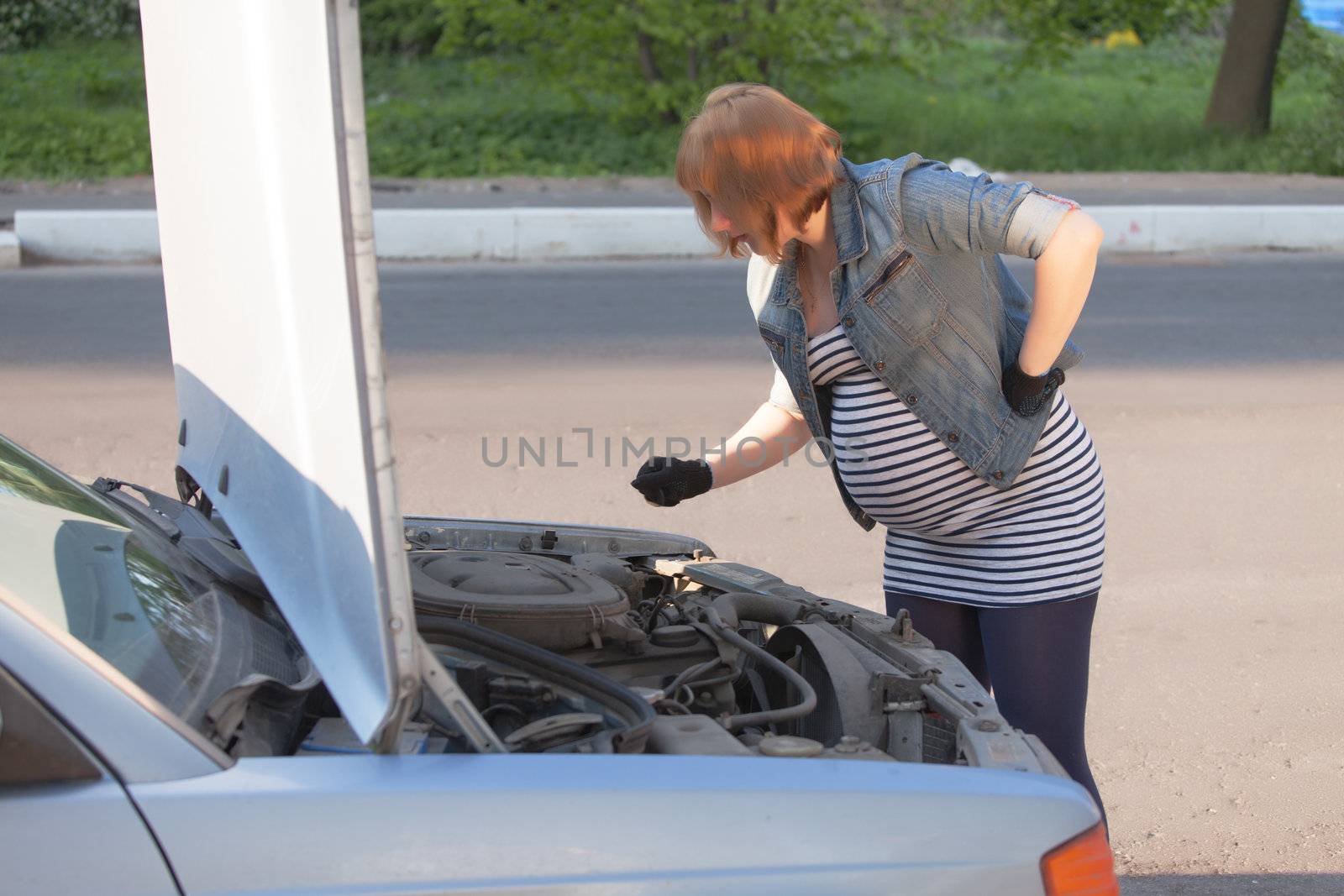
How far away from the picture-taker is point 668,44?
61.2ft

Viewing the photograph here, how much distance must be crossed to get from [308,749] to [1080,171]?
59.0ft

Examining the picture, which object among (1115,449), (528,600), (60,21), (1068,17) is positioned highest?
(528,600)

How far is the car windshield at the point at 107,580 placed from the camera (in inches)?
75.3

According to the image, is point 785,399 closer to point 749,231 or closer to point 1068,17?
point 749,231

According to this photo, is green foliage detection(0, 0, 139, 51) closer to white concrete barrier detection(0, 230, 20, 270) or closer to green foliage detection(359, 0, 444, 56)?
→ green foliage detection(359, 0, 444, 56)

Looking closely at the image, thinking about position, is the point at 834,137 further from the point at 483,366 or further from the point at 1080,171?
the point at 1080,171

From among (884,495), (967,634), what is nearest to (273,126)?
(884,495)

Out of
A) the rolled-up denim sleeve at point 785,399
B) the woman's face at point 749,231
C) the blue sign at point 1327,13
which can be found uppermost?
the woman's face at point 749,231

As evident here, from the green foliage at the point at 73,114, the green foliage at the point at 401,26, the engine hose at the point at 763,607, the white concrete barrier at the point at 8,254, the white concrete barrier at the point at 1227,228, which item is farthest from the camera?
the green foliage at the point at 401,26

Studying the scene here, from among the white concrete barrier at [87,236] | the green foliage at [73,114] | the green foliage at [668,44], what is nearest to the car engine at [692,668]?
the white concrete barrier at [87,236]

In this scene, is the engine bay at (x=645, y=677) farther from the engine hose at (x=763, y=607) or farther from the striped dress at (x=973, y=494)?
the striped dress at (x=973, y=494)

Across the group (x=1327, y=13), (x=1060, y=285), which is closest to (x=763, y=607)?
(x=1060, y=285)

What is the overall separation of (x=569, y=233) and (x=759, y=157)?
10050mm

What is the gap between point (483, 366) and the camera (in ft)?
26.8
